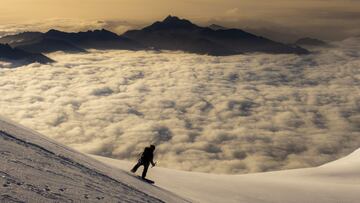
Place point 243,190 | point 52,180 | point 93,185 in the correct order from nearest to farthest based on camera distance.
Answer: point 52,180 → point 93,185 → point 243,190

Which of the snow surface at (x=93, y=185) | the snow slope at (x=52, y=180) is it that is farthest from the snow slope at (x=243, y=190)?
the snow slope at (x=52, y=180)

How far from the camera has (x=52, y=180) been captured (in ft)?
34.9

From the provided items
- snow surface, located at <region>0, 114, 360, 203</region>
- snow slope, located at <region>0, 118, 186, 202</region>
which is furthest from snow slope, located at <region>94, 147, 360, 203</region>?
snow slope, located at <region>0, 118, 186, 202</region>

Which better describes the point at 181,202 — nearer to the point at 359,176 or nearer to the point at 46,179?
the point at 46,179

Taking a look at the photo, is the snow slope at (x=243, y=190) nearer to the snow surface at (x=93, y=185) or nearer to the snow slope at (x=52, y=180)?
the snow surface at (x=93, y=185)

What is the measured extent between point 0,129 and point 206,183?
33.7 ft

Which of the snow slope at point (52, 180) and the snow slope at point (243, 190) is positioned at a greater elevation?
the snow slope at point (243, 190)

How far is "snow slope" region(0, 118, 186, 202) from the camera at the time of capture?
9.18 m

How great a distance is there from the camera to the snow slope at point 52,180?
9.18 meters

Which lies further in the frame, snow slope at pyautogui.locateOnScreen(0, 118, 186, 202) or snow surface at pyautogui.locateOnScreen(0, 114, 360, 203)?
snow surface at pyautogui.locateOnScreen(0, 114, 360, 203)

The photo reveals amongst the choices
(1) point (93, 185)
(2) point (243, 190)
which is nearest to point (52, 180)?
(1) point (93, 185)

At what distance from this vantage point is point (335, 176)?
1278 inches

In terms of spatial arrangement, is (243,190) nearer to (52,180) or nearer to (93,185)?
(93,185)

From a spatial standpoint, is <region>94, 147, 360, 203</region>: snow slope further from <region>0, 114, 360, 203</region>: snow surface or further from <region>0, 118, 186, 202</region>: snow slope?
<region>0, 118, 186, 202</region>: snow slope
